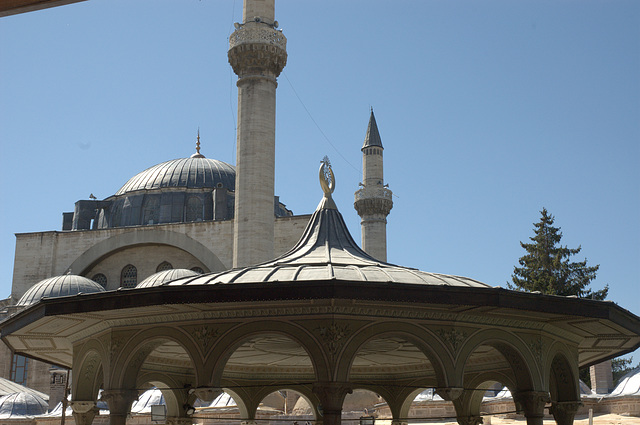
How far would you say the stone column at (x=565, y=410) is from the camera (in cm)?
1148

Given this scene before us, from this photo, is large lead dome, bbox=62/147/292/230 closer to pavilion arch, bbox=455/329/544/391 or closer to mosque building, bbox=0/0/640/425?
mosque building, bbox=0/0/640/425

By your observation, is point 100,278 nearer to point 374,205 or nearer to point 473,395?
point 374,205

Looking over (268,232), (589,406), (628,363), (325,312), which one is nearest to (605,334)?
(325,312)

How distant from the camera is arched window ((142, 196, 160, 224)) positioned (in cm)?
3956

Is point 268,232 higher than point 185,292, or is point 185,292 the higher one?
point 268,232

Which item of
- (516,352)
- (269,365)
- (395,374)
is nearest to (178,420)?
(269,365)

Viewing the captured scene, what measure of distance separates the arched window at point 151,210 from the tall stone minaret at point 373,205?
9.98 m

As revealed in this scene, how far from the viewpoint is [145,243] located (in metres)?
36.6

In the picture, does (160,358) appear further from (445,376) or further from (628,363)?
(628,363)

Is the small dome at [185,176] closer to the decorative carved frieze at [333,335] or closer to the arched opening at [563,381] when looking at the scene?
the arched opening at [563,381]

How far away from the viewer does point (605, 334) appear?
11789 millimetres

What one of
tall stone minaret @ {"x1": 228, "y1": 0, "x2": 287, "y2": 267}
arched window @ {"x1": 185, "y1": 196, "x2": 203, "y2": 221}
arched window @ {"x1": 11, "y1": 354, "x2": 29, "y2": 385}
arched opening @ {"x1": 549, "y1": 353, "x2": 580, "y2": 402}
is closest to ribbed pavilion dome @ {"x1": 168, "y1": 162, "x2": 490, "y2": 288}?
arched opening @ {"x1": 549, "y1": 353, "x2": 580, "y2": 402}

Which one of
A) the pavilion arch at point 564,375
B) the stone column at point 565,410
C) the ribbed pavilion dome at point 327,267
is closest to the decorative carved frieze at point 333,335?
the ribbed pavilion dome at point 327,267

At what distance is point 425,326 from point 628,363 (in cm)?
4315
